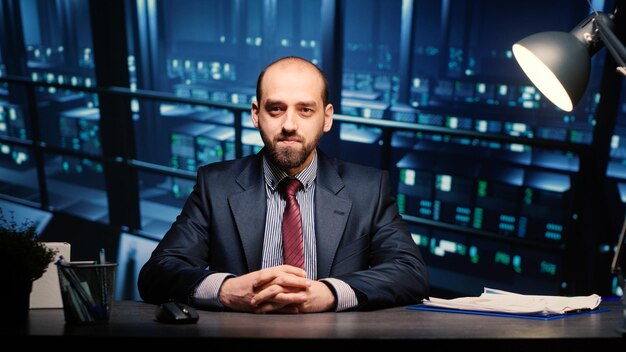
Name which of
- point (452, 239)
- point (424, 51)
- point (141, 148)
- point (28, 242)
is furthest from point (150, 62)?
point (28, 242)

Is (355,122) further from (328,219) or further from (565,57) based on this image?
(565,57)

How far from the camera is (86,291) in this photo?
0.95 metres

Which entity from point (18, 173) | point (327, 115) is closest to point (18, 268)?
point (327, 115)

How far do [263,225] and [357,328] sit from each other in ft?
2.01

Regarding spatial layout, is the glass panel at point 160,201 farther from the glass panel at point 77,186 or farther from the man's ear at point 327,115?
the man's ear at point 327,115

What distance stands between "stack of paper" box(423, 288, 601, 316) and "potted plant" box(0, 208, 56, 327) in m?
0.74

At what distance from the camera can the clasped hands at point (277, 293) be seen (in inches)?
41.6

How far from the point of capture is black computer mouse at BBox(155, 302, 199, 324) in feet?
2.95

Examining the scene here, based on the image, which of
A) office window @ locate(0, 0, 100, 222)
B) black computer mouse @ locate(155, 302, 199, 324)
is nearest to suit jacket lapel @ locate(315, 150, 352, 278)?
black computer mouse @ locate(155, 302, 199, 324)

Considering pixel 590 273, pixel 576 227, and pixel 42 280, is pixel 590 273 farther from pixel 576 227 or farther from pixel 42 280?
pixel 42 280

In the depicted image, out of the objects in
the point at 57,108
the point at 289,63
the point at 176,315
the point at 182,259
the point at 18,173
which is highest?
the point at 289,63

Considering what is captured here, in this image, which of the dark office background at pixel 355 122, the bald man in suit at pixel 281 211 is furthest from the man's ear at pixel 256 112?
the dark office background at pixel 355 122

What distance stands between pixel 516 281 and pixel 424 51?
2.12 metres

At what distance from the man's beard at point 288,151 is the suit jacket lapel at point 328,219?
11 centimetres
